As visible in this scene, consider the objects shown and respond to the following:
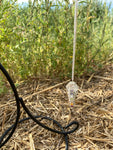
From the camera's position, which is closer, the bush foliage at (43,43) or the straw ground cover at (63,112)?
the straw ground cover at (63,112)

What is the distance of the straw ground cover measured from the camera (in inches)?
53.5

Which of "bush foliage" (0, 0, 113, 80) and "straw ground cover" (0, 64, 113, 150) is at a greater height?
"bush foliage" (0, 0, 113, 80)

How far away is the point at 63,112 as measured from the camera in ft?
5.53

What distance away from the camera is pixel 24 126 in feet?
5.06

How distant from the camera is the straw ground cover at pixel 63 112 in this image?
4.46 feet

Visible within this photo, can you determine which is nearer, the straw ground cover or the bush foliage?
the straw ground cover

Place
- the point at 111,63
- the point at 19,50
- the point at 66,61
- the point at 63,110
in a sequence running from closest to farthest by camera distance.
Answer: the point at 63,110, the point at 19,50, the point at 66,61, the point at 111,63

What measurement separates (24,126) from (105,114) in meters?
0.80

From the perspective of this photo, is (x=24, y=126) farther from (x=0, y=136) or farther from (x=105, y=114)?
(x=105, y=114)

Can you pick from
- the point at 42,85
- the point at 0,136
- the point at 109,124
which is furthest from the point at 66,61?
the point at 0,136

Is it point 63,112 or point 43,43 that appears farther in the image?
point 43,43

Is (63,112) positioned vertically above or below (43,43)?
below

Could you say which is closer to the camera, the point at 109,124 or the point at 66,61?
the point at 109,124

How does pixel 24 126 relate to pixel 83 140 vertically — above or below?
above
